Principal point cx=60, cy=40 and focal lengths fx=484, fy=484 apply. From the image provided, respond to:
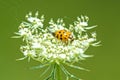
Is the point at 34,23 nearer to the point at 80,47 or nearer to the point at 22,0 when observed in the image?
the point at 80,47

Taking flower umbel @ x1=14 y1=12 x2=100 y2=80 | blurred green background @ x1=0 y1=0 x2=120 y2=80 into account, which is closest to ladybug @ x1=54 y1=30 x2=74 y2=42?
flower umbel @ x1=14 y1=12 x2=100 y2=80

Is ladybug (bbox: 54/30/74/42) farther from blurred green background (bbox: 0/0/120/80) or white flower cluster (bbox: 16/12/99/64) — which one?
blurred green background (bbox: 0/0/120/80)

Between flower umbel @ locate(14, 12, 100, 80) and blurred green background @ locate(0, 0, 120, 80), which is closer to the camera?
flower umbel @ locate(14, 12, 100, 80)

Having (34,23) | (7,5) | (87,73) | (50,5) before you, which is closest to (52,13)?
(50,5)

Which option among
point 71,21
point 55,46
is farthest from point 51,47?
point 71,21

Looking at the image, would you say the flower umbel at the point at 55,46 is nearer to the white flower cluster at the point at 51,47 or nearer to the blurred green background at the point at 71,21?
the white flower cluster at the point at 51,47

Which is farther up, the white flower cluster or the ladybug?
the ladybug

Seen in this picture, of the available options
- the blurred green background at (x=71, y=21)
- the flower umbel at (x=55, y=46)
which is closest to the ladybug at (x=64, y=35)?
the flower umbel at (x=55, y=46)
